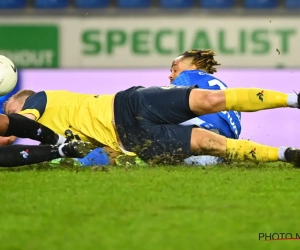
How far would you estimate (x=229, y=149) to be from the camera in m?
4.96

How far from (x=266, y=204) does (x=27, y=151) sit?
1.84 meters

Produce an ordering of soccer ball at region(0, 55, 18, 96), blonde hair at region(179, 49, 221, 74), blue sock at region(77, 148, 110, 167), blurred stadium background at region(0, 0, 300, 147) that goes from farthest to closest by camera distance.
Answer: blurred stadium background at region(0, 0, 300, 147) < blonde hair at region(179, 49, 221, 74) < soccer ball at region(0, 55, 18, 96) < blue sock at region(77, 148, 110, 167)

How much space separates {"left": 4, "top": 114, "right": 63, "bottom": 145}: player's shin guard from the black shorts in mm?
448

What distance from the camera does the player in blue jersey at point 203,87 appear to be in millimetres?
5277

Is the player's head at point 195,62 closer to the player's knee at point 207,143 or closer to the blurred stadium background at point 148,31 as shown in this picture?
the player's knee at point 207,143

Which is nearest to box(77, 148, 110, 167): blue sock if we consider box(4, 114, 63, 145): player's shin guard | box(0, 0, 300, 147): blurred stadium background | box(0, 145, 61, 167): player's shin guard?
box(4, 114, 63, 145): player's shin guard

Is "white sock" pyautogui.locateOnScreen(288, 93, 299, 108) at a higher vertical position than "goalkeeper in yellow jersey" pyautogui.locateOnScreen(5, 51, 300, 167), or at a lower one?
higher

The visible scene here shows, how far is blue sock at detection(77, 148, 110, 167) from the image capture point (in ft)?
16.8

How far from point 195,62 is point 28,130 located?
1.46m

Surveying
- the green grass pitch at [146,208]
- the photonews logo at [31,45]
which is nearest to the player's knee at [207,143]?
the green grass pitch at [146,208]

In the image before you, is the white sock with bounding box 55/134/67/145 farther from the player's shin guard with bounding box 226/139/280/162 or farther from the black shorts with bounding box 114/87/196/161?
the player's shin guard with bounding box 226/139/280/162

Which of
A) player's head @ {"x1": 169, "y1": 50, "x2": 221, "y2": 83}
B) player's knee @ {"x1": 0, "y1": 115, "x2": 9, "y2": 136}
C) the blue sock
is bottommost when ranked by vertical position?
the blue sock

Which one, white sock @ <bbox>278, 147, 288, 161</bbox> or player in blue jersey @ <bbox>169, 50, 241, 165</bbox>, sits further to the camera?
player in blue jersey @ <bbox>169, 50, 241, 165</bbox>

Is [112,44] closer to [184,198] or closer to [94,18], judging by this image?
[94,18]
